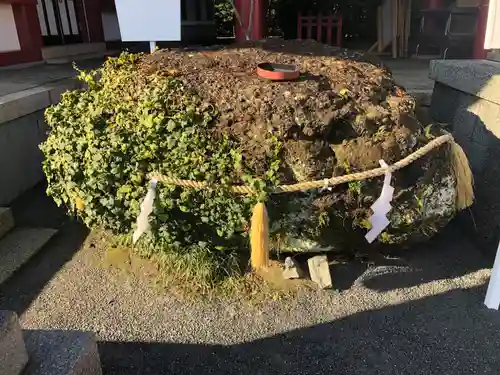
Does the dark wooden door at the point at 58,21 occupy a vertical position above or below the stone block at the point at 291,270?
above

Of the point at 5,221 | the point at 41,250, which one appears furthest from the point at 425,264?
the point at 5,221

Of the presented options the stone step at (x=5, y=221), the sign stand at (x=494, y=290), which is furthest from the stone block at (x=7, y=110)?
the sign stand at (x=494, y=290)

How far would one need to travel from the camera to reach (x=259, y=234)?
257cm

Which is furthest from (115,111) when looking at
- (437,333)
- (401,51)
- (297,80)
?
(401,51)

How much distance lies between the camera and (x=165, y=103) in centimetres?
287

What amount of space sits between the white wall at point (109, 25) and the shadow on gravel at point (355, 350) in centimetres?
861

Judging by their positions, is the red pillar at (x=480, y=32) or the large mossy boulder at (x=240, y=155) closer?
the large mossy boulder at (x=240, y=155)

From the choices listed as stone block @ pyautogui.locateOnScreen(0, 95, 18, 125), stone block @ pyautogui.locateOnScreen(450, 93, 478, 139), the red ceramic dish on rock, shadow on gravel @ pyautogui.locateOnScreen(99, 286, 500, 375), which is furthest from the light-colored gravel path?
stone block @ pyautogui.locateOnScreen(0, 95, 18, 125)

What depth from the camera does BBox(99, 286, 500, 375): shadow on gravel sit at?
244cm

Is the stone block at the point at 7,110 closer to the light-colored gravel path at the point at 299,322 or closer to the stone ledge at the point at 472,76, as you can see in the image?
the light-colored gravel path at the point at 299,322

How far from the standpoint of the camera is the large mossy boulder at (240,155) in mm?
2748

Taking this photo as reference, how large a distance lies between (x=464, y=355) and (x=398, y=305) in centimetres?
50

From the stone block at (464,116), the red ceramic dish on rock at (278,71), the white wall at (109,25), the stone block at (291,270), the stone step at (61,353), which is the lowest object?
the stone block at (291,270)

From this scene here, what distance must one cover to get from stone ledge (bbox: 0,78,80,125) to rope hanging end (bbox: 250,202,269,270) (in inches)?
117
